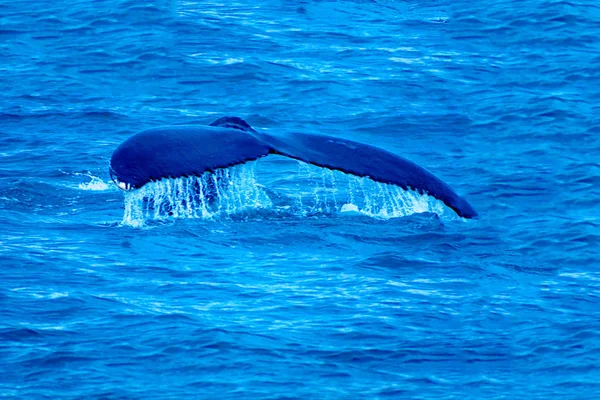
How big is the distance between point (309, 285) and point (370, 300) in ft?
1.92

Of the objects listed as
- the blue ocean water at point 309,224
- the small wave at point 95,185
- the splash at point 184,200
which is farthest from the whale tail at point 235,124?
the small wave at point 95,185

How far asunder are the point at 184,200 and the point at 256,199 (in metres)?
1.08

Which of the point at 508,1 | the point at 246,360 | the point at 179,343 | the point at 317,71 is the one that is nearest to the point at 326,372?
the point at 246,360

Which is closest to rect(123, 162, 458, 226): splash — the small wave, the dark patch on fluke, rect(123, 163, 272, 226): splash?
rect(123, 163, 272, 226): splash

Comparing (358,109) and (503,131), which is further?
(358,109)

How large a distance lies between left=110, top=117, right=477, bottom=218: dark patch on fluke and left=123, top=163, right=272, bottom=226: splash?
1.17 metres

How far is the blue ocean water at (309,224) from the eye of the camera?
838 cm

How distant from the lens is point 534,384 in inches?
319

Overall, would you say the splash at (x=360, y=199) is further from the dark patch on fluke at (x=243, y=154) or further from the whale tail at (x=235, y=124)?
the whale tail at (x=235, y=124)

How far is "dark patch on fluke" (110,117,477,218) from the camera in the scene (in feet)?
29.0

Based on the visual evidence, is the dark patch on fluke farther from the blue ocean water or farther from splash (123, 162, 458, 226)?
the blue ocean water

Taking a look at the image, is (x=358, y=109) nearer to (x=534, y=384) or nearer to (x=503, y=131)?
(x=503, y=131)

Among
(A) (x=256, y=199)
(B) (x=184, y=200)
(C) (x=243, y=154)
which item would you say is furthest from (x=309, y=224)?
(C) (x=243, y=154)

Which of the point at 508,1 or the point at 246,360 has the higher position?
the point at 508,1
